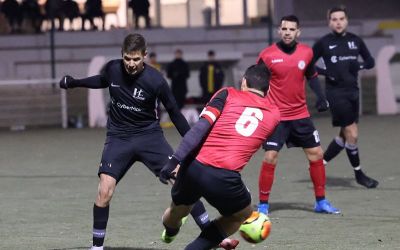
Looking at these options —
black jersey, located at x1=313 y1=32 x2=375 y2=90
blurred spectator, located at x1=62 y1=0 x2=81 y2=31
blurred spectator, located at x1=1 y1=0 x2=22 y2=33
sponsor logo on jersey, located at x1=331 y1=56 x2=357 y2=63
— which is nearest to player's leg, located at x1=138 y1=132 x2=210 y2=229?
black jersey, located at x1=313 y1=32 x2=375 y2=90

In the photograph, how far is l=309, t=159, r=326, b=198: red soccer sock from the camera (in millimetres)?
11938

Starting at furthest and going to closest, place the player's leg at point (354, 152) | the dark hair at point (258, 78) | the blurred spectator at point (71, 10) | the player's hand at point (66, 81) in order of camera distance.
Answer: the blurred spectator at point (71, 10) < the player's leg at point (354, 152) < the player's hand at point (66, 81) < the dark hair at point (258, 78)

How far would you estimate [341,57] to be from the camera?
43.7ft

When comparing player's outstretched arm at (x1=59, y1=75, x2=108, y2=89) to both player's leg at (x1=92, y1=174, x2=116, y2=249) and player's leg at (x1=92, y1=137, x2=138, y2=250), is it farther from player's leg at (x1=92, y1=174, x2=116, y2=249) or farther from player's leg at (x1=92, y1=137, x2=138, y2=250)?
player's leg at (x1=92, y1=174, x2=116, y2=249)

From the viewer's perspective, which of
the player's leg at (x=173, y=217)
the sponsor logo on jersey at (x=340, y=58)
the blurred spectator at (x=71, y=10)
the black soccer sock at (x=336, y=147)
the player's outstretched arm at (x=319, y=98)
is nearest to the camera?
the player's leg at (x=173, y=217)

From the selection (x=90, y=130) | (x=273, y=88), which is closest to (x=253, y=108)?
(x=273, y=88)

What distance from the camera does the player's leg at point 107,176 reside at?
9.23m

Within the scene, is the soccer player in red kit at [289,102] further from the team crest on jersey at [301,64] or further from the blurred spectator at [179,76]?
the blurred spectator at [179,76]

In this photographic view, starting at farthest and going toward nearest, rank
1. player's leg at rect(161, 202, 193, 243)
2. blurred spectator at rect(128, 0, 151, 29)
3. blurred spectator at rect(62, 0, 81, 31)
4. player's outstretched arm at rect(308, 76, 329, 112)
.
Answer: blurred spectator at rect(128, 0, 151, 29) → blurred spectator at rect(62, 0, 81, 31) → player's outstretched arm at rect(308, 76, 329, 112) → player's leg at rect(161, 202, 193, 243)

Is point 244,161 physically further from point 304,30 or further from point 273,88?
point 304,30

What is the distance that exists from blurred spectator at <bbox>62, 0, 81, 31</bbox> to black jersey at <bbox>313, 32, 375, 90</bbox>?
68.1 feet

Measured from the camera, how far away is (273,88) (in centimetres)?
1190

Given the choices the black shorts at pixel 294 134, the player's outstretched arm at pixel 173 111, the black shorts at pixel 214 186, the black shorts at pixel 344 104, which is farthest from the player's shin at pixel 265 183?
the black shorts at pixel 214 186

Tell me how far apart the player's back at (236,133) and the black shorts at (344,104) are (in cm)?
559
